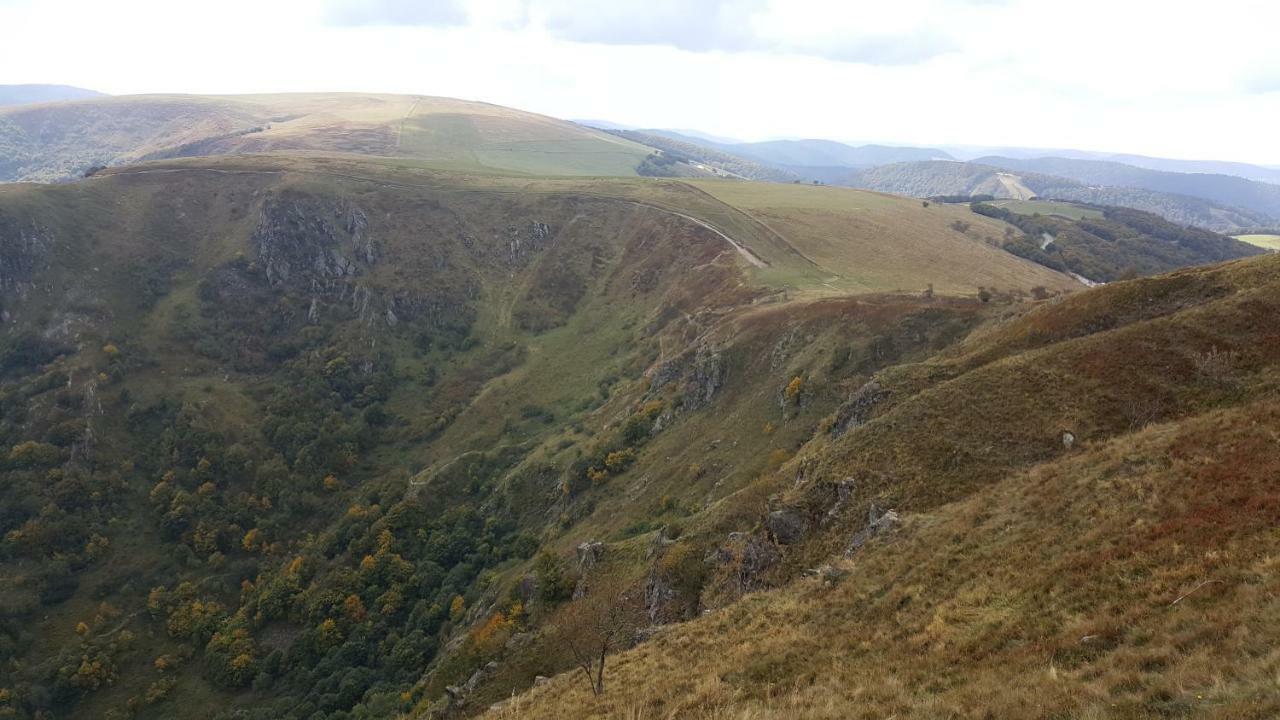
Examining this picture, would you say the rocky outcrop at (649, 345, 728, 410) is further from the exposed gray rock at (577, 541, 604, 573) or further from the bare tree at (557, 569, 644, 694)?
the bare tree at (557, 569, 644, 694)

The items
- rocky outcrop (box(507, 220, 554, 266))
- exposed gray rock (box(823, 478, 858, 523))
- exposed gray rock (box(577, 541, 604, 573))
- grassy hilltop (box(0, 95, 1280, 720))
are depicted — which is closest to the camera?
grassy hilltop (box(0, 95, 1280, 720))

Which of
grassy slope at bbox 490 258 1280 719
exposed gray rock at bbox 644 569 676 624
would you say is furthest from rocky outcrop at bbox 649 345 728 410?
exposed gray rock at bbox 644 569 676 624

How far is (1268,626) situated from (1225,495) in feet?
27.8

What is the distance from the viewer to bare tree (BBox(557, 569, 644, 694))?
39625 mm

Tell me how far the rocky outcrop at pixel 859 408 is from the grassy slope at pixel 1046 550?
5.51 ft

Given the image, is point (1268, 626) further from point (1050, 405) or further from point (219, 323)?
point (219, 323)

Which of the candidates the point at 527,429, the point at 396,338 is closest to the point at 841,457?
the point at 527,429

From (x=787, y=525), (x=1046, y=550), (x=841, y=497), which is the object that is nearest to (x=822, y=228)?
(x=841, y=497)

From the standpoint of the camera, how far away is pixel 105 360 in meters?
126

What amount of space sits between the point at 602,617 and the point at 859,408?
80.5 feet

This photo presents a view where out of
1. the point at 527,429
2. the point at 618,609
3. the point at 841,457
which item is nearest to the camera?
the point at 841,457

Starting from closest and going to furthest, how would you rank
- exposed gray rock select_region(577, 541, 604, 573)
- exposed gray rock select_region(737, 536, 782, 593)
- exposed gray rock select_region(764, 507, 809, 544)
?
exposed gray rock select_region(737, 536, 782, 593), exposed gray rock select_region(764, 507, 809, 544), exposed gray rock select_region(577, 541, 604, 573)

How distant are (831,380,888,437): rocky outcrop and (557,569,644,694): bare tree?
20121mm

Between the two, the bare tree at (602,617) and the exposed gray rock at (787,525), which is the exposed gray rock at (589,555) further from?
the exposed gray rock at (787,525)
